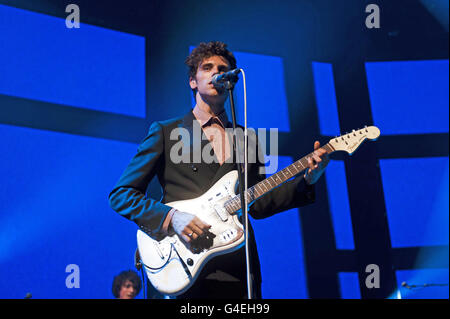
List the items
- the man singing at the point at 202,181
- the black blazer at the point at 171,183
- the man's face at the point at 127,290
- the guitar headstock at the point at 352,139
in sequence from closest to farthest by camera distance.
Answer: the man singing at the point at 202,181, the black blazer at the point at 171,183, the guitar headstock at the point at 352,139, the man's face at the point at 127,290

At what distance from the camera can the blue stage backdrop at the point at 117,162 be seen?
12.2 feet

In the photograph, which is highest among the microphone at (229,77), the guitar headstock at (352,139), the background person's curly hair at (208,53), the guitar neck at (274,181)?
the background person's curly hair at (208,53)

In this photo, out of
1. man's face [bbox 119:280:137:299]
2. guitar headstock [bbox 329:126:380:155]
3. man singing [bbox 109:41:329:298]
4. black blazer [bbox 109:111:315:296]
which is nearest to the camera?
man singing [bbox 109:41:329:298]

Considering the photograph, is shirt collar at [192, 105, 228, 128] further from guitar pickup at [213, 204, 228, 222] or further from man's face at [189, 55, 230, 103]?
guitar pickup at [213, 204, 228, 222]

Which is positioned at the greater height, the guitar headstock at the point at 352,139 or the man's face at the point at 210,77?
the man's face at the point at 210,77

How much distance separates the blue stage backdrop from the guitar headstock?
196 centimetres

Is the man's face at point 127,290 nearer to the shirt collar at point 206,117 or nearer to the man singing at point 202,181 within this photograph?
the man singing at point 202,181

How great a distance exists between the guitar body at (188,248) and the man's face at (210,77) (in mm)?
459

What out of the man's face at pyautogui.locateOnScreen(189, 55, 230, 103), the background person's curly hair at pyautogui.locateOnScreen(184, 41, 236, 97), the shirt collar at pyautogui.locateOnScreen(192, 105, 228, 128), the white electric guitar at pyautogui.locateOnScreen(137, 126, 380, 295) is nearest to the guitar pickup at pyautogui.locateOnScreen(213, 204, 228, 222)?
the white electric guitar at pyautogui.locateOnScreen(137, 126, 380, 295)

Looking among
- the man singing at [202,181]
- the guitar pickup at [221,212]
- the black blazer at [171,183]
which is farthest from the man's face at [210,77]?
the guitar pickup at [221,212]

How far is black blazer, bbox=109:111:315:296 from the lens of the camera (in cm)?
232
